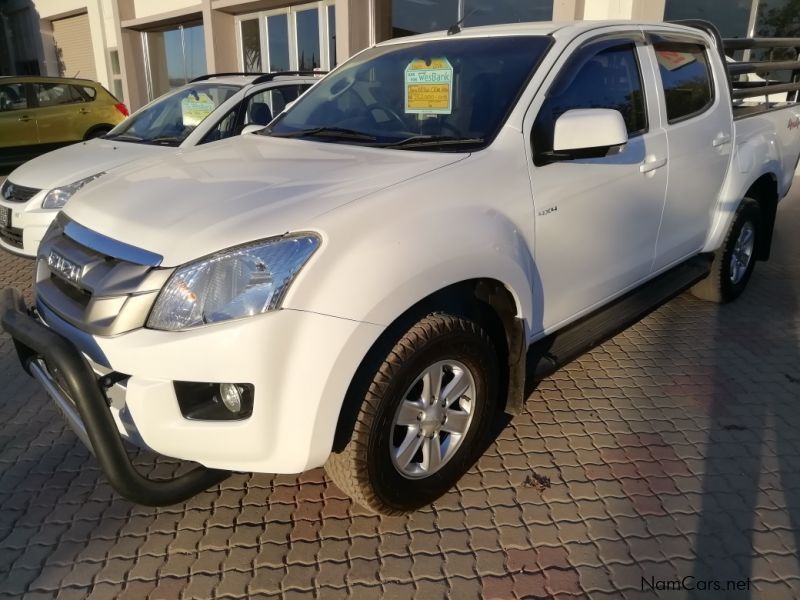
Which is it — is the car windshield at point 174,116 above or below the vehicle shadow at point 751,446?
above

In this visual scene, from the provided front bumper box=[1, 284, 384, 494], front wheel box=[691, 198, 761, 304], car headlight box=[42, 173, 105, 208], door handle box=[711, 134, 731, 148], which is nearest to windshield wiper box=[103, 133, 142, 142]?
car headlight box=[42, 173, 105, 208]

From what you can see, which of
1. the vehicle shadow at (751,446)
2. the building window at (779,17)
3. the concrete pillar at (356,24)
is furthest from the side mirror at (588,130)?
the building window at (779,17)

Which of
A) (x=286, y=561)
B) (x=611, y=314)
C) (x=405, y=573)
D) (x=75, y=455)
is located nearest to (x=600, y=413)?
(x=611, y=314)

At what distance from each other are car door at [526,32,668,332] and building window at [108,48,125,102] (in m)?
16.8

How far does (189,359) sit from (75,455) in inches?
58.8

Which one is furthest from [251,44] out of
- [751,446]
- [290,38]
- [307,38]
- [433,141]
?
[751,446]

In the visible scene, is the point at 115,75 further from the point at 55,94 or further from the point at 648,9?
the point at 648,9

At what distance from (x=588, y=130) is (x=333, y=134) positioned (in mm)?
1222

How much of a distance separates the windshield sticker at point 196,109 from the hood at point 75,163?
407 mm

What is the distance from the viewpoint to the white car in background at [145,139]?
4922mm

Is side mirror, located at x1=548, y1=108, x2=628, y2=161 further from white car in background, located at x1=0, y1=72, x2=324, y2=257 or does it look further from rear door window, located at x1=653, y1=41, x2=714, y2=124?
white car in background, located at x1=0, y1=72, x2=324, y2=257

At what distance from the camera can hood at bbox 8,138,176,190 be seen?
16.5ft

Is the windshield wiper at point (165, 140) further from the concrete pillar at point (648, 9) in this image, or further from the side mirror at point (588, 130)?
the concrete pillar at point (648, 9)

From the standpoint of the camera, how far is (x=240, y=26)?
13.5 metres
